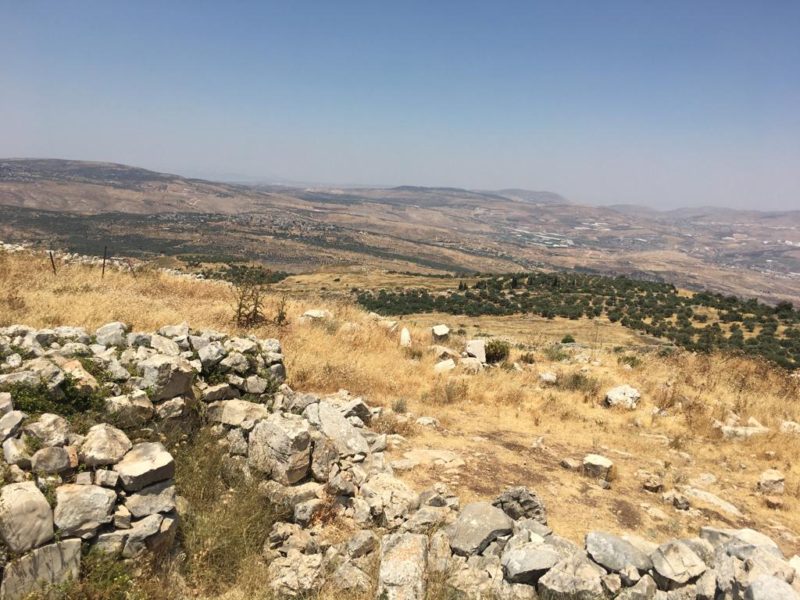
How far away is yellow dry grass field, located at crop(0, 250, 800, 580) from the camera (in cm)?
734

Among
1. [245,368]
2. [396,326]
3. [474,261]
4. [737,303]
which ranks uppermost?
[245,368]

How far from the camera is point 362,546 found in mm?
5508

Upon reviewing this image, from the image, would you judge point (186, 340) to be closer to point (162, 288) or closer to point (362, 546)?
point (362, 546)

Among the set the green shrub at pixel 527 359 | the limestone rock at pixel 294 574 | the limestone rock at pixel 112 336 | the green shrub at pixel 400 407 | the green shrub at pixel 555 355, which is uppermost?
the limestone rock at pixel 112 336

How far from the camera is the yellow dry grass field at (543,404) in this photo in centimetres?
734

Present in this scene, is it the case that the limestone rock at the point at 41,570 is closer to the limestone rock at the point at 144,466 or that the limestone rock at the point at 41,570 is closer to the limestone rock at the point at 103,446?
the limestone rock at the point at 144,466

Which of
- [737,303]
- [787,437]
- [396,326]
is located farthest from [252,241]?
[787,437]

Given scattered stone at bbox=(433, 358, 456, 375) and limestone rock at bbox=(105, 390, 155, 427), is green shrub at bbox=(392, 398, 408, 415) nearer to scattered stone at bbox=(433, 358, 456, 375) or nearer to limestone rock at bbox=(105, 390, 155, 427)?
scattered stone at bbox=(433, 358, 456, 375)

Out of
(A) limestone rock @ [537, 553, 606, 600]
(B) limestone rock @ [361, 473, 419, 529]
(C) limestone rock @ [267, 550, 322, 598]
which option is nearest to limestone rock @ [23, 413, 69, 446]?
(C) limestone rock @ [267, 550, 322, 598]

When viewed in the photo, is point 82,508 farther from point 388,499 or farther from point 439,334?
point 439,334

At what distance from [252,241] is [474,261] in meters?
87.5

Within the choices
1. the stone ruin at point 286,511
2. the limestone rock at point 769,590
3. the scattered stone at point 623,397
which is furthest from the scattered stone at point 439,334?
the limestone rock at point 769,590

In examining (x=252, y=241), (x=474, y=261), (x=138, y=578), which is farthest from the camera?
(x=474, y=261)

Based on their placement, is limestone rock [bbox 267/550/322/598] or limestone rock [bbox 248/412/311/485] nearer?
limestone rock [bbox 267/550/322/598]
